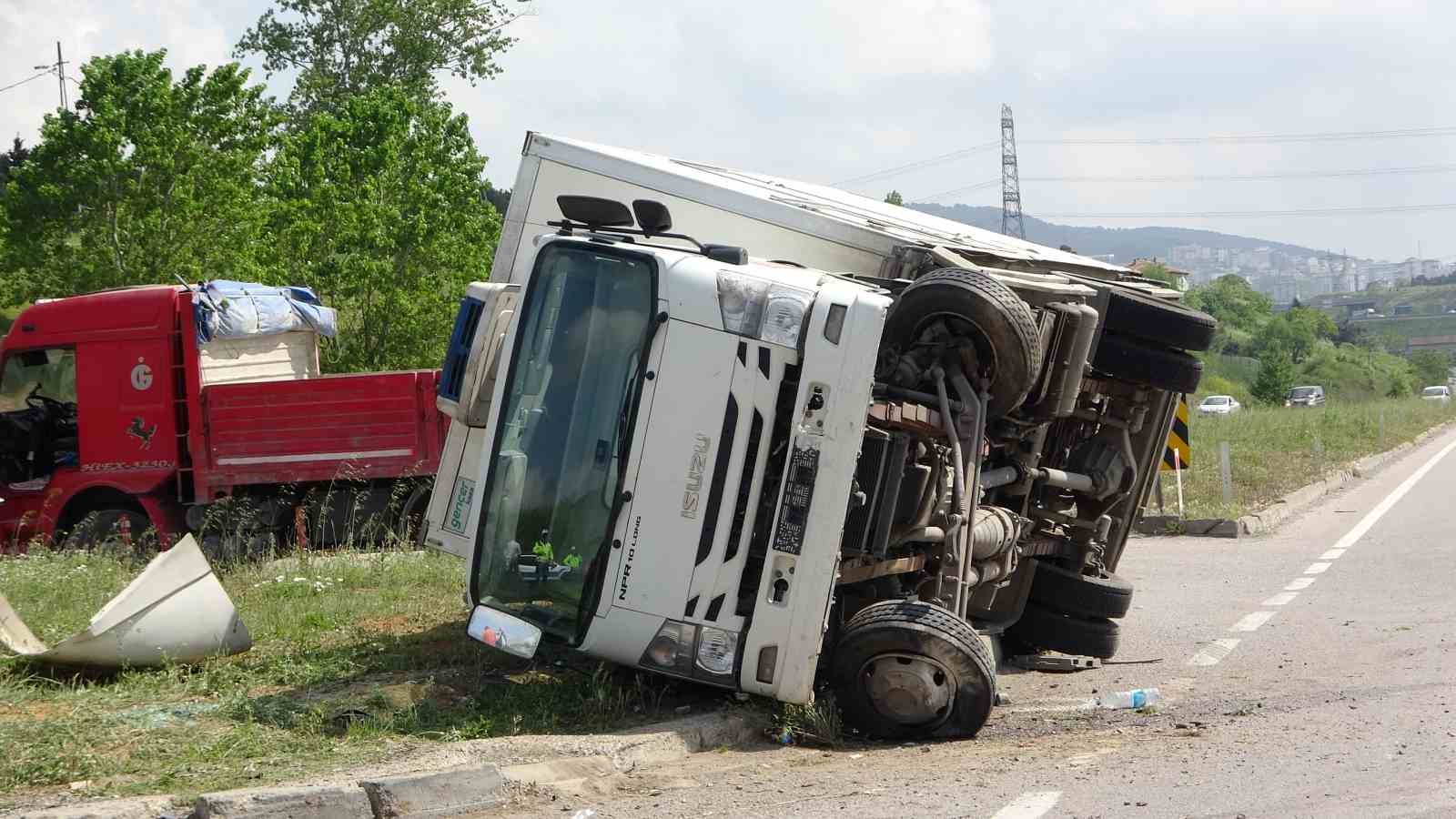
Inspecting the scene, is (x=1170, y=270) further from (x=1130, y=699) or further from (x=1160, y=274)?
(x=1130, y=699)

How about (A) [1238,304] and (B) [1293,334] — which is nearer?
(B) [1293,334]

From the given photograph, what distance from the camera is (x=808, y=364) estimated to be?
240 inches

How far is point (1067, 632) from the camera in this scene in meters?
8.58

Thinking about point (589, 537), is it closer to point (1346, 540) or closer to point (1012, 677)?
point (1012, 677)

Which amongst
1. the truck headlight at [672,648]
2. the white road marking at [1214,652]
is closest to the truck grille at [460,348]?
the truck headlight at [672,648]

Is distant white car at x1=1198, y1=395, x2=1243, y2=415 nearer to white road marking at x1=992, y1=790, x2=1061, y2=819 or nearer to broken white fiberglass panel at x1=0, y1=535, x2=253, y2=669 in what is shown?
broken white fiberglass panel at x1=0, y1=535, x2=253, y2=669

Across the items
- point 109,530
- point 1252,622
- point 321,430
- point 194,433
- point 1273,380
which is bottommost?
point 1273,380

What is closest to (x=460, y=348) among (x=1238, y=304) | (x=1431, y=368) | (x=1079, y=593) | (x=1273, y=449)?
(x=1079, y=593)

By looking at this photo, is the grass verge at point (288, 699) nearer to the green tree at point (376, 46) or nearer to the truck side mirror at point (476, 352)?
the truck side mirror at point (476, 352)

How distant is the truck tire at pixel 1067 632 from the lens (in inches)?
336

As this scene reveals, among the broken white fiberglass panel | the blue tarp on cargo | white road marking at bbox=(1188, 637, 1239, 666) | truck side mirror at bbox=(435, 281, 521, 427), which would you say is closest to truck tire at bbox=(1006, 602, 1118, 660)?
white road marking at bbox=(1188, 637, 1239, 666)

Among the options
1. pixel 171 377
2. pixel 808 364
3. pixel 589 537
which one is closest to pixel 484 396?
pixel 589 537

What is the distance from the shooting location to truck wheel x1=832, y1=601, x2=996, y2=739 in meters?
6.20

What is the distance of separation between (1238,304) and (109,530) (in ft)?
A: 391
